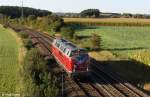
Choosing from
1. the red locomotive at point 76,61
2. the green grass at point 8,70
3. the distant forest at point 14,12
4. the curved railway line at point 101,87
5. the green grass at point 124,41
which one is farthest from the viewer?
the distant forest at point 14,12

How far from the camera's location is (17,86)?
27359 mm

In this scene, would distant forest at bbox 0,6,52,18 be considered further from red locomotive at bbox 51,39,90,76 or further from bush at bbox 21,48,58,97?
bush at bbox 21,48,58,97

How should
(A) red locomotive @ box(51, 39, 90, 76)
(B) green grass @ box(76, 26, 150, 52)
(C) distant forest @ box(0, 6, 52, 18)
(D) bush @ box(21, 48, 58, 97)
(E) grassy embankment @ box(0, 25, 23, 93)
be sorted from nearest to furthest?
1. (D) bush @ box(21, 48, 58, 97)
2. (E) grassy embankment @ box(0, 25, 23, 93)
3. (A) red locomotive @ box(51, 39, 90, 76)
4. (B) green grass @ box(76, 26, 150, 52)
5. (C) distant forest @ box(0, 6, 52, 18)

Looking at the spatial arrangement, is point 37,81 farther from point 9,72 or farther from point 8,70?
point 8,70

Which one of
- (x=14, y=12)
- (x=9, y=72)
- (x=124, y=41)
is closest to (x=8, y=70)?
(x=9, y=72)

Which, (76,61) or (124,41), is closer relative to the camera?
(76,61)

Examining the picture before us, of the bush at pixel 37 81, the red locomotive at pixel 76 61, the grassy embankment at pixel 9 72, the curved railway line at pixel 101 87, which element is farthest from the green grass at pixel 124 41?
the bush at pixel 37 81

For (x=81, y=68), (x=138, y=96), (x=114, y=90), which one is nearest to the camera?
(x=138, y=96)

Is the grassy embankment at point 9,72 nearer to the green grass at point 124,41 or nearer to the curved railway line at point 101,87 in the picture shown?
the curved railway line at point 101,87

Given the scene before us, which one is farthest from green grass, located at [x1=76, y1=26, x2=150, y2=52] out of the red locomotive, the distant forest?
the distant forest

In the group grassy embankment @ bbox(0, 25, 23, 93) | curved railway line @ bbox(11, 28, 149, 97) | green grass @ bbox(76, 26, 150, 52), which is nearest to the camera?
curved railway line @ bbox(11, 28, 149, 97)

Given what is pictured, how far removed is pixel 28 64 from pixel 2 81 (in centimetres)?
390

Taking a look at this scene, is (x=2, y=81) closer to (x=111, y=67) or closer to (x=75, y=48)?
(x=75, y=48)

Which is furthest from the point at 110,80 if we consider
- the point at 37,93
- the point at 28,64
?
the point at 37,93
